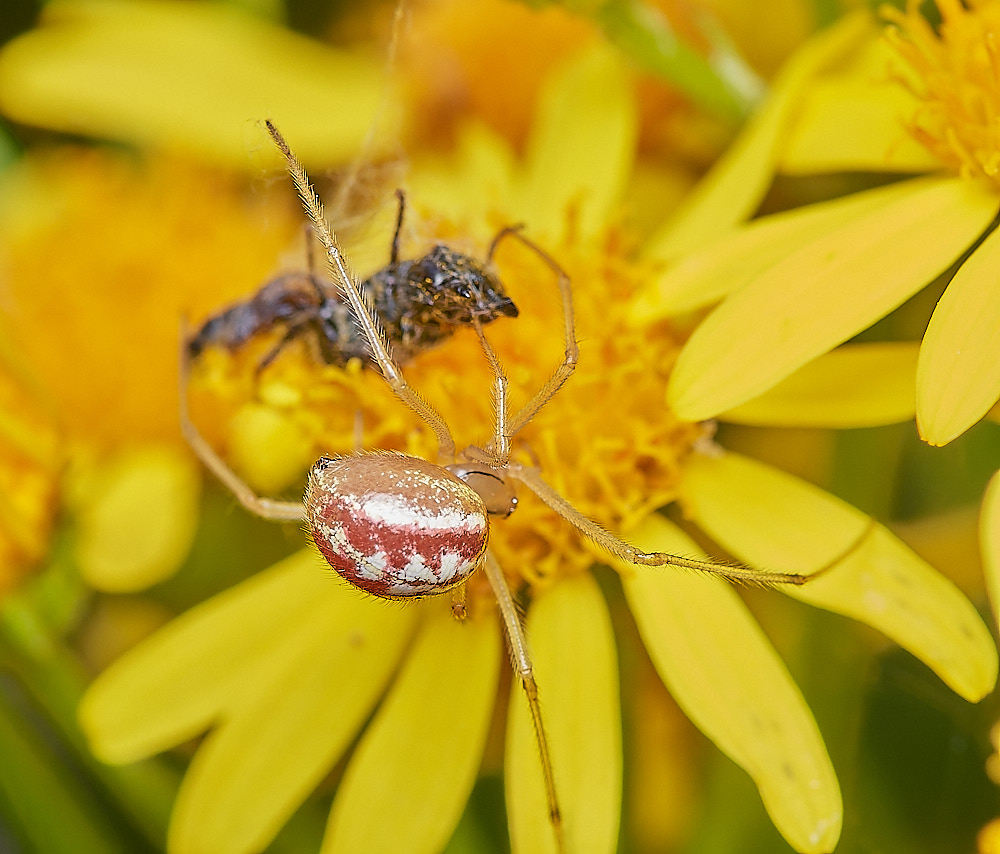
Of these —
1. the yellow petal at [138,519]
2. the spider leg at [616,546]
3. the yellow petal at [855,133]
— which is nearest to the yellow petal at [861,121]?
the yellow petal at [855,133]

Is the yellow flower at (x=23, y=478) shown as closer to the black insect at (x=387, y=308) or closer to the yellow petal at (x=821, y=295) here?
the black insect at (x=387, y=308)

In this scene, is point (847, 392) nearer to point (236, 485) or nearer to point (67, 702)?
point (236, 485)

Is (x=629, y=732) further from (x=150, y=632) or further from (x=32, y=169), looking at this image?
(x=32, y=169)

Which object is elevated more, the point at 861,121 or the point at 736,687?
the point at 861,121

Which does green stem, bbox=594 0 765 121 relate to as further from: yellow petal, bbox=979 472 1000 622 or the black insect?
yellow petal, bbox=979 472 1000 622

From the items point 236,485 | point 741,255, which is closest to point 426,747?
point 236,485

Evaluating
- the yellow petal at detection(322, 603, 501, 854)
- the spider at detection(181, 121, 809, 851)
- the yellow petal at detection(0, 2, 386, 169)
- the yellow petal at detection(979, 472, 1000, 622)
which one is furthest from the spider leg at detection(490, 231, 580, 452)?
the yellow petal at detection(0, 2, 386, 169)

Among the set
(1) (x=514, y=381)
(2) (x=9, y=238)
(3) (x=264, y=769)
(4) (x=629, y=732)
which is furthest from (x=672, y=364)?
(2) (x=9, y=238)
